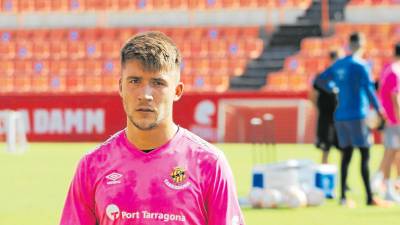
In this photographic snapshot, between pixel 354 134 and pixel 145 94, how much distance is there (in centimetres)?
781

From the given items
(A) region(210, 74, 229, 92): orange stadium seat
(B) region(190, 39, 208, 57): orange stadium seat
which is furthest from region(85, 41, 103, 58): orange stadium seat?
(A) region(210, 74, 229, 92): orange stadium seat

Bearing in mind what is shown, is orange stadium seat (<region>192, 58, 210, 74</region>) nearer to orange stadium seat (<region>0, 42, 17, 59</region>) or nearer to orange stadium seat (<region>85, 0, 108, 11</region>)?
orange stadium seat (<region>85, 0, 108, 11</region>)

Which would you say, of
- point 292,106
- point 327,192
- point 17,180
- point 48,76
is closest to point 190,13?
point 48,76

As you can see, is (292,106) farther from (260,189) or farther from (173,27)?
(260,189)

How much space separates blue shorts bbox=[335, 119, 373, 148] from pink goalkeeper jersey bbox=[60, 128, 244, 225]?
7500 mm

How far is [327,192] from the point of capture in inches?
476

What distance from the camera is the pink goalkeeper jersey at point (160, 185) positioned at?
336 cm

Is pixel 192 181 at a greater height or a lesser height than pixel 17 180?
greater

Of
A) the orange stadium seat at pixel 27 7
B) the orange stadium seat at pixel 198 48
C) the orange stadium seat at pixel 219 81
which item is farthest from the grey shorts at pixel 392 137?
the orange stadium seat at pixel 27 7

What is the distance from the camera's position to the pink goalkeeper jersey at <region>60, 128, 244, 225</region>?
3361mm

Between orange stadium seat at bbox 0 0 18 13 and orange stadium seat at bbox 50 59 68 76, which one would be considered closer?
orange stadium seat at bbox 50 59 68 76

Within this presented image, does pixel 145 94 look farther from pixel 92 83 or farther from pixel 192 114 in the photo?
pixel 92 83

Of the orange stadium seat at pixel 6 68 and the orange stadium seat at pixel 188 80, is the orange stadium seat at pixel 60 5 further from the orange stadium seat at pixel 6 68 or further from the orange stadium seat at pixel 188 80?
the orange stadium seat at pixel 188 80

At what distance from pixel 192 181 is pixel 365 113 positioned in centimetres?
782
